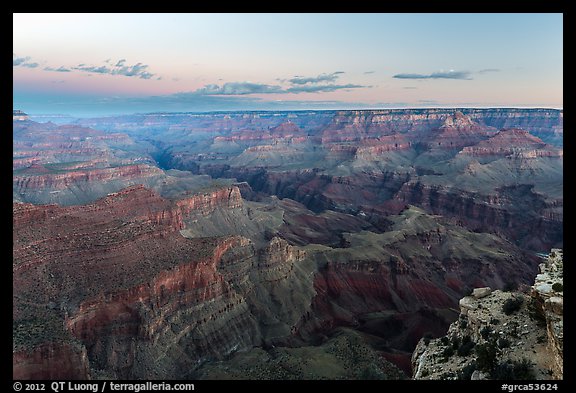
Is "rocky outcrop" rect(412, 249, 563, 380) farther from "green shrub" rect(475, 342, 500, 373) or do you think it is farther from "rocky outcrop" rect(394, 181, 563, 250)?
"rocky outcrop" rect(394, 181, 563, 250)

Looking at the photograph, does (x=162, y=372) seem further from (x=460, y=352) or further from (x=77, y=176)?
(x=77, y=176)

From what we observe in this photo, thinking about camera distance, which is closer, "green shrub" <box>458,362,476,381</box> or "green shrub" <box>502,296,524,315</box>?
"green shrub" <box>458,362,476,381</box>

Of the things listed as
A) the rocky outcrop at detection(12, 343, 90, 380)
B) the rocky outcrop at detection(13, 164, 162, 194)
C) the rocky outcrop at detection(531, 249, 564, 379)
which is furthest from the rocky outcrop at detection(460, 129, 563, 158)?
the rocky outcrop at detection(12, 343, 90, 380)

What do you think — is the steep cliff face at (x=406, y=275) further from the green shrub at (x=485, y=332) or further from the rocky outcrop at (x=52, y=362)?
the green shrub at (x=485, y=332)

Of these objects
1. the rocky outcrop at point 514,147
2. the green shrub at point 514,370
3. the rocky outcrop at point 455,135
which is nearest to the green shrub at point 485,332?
the green shrub at point 514,370

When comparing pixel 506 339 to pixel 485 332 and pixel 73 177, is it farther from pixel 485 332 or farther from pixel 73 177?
pixel 73 177

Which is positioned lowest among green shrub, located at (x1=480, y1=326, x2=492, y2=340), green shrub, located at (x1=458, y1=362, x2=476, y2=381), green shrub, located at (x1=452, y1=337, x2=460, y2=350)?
green shrub, located at (x1=452, y1=337, x2=460, y2=350)
